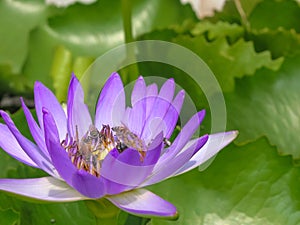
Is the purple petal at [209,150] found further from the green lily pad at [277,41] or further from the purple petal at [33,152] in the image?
the green lily pad at [277,41]

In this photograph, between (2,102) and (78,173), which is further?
(2,102)

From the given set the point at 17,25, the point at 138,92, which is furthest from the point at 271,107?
the point at 17,25

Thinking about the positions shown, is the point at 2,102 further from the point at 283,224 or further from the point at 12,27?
the point at 283,224

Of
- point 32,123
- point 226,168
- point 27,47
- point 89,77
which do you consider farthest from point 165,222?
point 27,47

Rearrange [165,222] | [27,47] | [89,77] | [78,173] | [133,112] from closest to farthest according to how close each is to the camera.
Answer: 1. [78,173]
2. [133,112]
3. [165,222]
4. [89,77]
5. [27,47]

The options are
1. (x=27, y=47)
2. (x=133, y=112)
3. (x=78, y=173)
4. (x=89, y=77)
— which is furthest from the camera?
(x=27, y=47)
